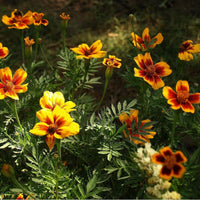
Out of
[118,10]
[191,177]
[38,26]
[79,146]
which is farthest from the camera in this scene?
[118,10]

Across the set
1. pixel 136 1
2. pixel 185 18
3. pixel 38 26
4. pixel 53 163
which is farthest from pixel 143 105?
pixel 136 1

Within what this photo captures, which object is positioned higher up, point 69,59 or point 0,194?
point 69,59

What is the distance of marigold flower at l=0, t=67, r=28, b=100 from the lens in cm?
116

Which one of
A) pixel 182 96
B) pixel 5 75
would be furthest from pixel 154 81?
pixel 5 75

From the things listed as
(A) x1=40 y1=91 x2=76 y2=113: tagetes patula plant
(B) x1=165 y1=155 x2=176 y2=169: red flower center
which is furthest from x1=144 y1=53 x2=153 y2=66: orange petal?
(B) x1=165 y1=155 x2=176 y2=169: red flower center

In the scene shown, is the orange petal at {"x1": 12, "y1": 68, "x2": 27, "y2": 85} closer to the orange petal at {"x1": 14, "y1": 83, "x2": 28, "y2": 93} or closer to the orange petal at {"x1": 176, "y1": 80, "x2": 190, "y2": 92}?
the orange petal at {"x1": 14, "y1": 83, "x2": 28, "y2": 93}

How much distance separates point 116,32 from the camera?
9.93ft

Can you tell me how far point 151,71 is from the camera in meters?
1.31

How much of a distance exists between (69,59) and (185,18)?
73.4 inches

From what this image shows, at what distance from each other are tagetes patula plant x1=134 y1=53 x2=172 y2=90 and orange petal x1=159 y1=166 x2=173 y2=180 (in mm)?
437

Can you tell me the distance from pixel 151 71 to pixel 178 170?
52cm

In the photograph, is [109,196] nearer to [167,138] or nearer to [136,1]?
[167,138]

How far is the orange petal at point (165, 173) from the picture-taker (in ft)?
3.01

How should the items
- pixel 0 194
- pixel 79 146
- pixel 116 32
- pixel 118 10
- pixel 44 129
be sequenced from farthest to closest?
1. pixel 118 10
2. pixel 116 32
3. pixel 79 146
4. pixel 0 194
5. pixel 44 129
